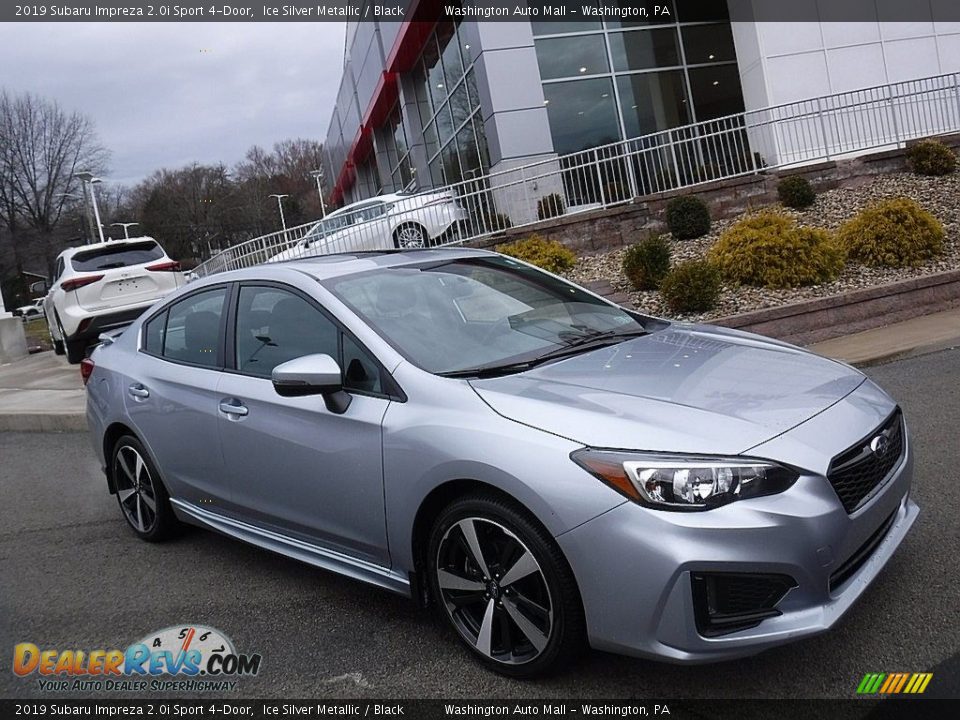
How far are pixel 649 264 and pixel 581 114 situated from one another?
393 inches

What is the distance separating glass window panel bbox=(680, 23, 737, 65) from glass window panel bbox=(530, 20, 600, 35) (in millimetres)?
2394

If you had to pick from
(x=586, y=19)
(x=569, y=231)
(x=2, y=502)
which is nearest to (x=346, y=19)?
(x=586, y=19)

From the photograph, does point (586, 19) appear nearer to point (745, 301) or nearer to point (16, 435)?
point (745, 301)

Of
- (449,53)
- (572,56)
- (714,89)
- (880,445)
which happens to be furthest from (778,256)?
(449,53)

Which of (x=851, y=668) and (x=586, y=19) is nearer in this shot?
(x=851, y=668)

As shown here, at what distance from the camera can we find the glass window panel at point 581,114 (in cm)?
1925

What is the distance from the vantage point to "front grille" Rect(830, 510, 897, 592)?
279 centimetres

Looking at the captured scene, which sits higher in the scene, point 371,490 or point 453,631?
point 371,490

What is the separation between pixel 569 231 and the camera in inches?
527

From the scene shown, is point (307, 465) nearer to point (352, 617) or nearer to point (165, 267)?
point (352, 617)

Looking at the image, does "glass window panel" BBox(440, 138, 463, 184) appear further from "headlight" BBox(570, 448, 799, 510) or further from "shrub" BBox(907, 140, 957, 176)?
"headlight" BBox(570, 448, 799, 510)

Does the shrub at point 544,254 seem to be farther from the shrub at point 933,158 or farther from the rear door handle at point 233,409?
the rear door handle at point 233,409

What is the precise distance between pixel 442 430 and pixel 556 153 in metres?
16.8

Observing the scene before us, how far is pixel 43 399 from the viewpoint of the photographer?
35.3ft
